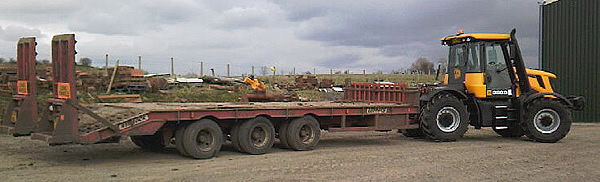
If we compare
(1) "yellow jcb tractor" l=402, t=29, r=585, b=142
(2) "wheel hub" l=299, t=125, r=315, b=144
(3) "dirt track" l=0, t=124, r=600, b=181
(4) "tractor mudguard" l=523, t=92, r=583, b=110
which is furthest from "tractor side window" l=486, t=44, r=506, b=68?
(2) "wheel hub" l=299, t=125, r=315, b=144

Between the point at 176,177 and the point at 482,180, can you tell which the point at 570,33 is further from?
the point at 176,177

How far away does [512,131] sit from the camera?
15.1 meters

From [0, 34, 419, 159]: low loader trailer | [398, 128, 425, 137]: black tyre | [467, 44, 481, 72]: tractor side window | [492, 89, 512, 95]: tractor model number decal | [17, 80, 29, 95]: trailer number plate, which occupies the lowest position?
[398, 128, 425, 137]: black tyre

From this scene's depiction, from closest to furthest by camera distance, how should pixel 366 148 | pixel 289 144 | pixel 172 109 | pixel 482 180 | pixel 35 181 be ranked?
pixel 35 181
pixel 482 180
pixel 172 109
pixel 289 144
pixel 366 148

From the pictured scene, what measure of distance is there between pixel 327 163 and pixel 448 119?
4811 mm

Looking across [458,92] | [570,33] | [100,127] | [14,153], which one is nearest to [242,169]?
[100,127]

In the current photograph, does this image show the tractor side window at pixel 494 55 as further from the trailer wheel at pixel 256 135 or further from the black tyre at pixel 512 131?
the trailer wheel at pixel 256 135

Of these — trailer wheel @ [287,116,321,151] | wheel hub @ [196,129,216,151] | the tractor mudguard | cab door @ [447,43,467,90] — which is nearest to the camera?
wheel hub @ [196,129,216,151]

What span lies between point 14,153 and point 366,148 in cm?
710

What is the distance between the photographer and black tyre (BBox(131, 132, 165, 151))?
11505mm

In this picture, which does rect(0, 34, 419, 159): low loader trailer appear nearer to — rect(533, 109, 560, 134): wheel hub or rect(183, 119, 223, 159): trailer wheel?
rect(183, 119, 223, 159): trailer wheel

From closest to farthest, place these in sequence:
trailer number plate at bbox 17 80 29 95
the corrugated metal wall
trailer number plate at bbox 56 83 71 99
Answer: trailer number plate at bbox 56 83 71 99 < trailer number plate at bbox 17 80 29 95 < the corrugated metal wall

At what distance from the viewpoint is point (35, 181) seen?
8133 mm

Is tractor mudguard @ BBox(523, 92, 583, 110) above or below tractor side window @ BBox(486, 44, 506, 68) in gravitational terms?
below
